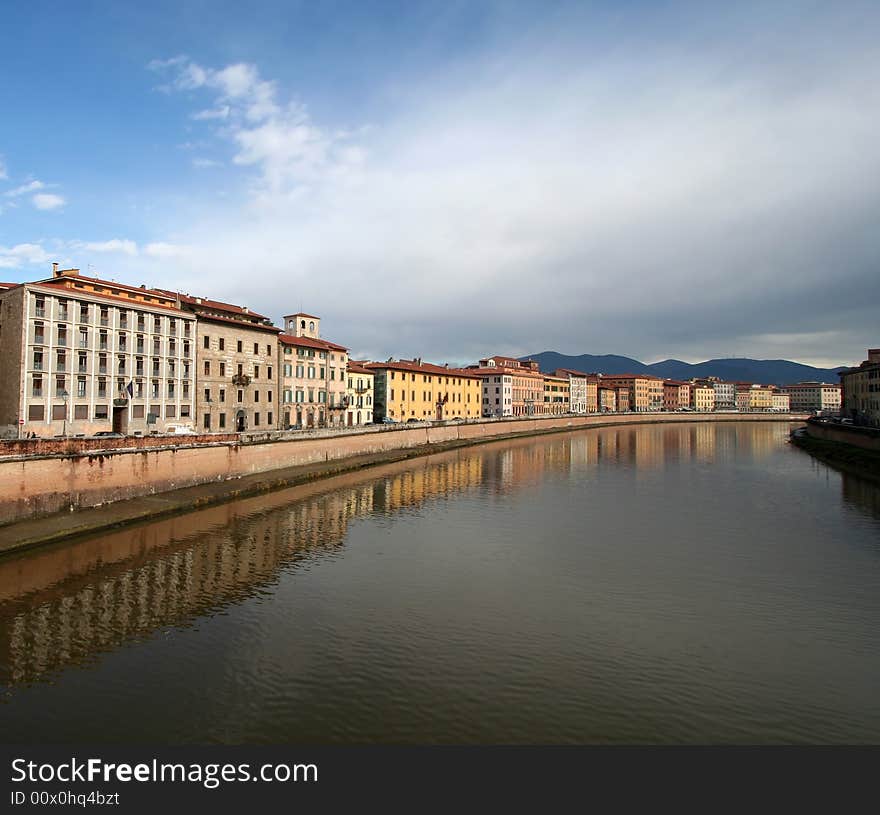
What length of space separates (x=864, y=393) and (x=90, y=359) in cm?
11477

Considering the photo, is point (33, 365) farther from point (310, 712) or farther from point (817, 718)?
point (817, 718)

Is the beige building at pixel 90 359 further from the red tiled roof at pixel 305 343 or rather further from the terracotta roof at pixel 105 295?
the red tiled roof at pixel 305 343

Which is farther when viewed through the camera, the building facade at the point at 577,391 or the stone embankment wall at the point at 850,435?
the building facade at the point at 577,391

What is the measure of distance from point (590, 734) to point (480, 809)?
3060mm

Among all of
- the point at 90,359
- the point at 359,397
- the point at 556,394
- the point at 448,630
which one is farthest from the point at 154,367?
the point at 556,394

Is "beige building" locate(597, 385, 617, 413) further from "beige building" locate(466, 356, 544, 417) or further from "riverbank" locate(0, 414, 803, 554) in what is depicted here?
"riverbank" locate(0, 414, 803, 554)

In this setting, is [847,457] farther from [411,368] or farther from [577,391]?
[577,391]

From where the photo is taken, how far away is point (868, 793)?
10.4 m

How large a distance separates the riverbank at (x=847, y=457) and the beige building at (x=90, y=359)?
65.5 metres

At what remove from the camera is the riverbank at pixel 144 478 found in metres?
27.7

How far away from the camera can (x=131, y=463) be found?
112ft

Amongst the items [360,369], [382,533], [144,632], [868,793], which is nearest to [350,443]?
[360,369]

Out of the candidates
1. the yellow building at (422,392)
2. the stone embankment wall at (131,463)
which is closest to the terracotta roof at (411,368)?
the yellow building at (422,392)

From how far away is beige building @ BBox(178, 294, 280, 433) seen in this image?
182 ft
